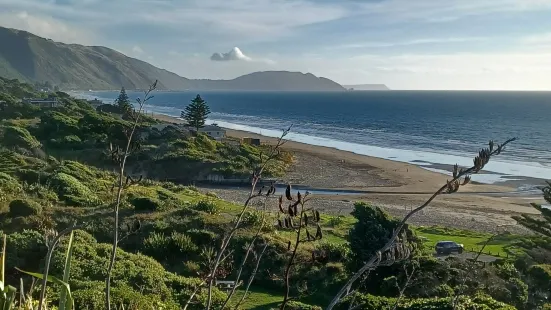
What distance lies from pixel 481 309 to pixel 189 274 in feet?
21.9

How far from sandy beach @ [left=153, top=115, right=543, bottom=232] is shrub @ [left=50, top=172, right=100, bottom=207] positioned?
45.3 feet

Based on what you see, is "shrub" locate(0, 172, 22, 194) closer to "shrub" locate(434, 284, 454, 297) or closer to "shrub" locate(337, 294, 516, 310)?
"shrub" locate(337, 294, 516, 310)

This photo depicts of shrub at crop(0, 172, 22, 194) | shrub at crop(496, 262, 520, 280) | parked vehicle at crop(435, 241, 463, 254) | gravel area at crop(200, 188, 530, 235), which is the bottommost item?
gravel area at crop(200, 188, 530, 235)

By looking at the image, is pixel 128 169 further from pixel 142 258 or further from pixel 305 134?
pixel 305 134

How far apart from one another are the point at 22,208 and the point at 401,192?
95.5 ft

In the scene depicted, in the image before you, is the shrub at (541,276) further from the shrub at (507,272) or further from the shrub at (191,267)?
the shrub at (191,267)

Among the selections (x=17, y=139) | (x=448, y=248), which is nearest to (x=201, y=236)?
(x=448, y=248)

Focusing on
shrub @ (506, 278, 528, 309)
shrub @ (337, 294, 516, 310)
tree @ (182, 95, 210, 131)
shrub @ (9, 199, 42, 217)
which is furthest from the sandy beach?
shrub @ (337, 294, 516, 310)

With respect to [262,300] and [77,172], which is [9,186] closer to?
[77,172]

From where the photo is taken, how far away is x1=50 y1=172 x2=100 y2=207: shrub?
1856 centimetres

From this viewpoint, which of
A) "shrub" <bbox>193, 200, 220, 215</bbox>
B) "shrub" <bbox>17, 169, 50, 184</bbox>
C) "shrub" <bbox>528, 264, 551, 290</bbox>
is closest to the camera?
"shrub" <bbox>528, 264, 551, 290</bbox>

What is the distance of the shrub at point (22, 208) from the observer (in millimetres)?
14400

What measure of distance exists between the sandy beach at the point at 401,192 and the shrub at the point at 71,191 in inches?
544

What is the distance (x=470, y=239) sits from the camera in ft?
76.5
